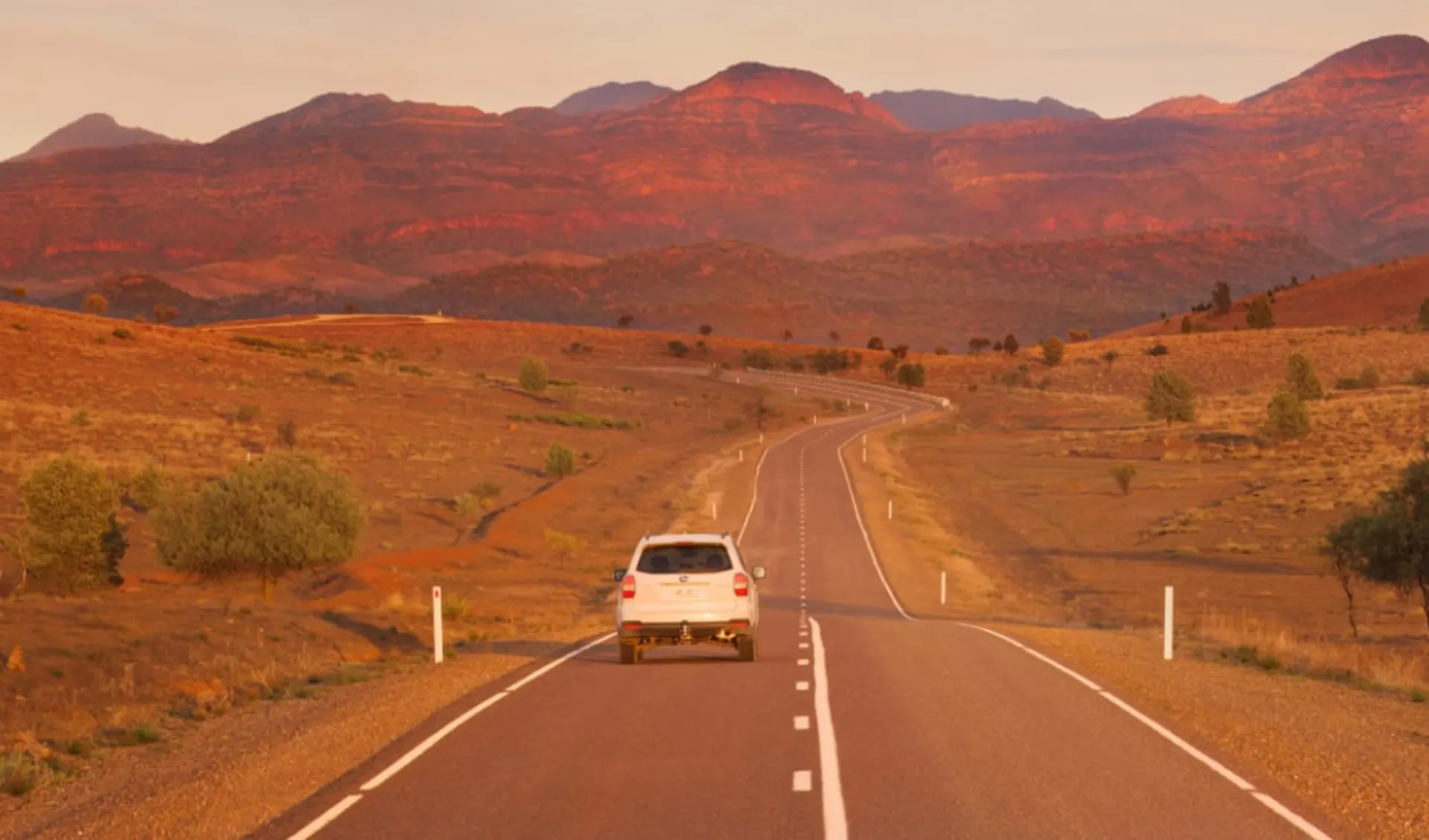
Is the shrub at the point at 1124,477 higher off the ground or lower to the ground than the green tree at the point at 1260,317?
lower

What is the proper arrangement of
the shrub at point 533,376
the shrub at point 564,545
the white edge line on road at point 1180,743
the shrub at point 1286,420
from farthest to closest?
1. the shrub at point 533,376
2. the shrub at point 1286,420
3. the shrub at point 564,545
4. the white edge line on road at point 1180,743

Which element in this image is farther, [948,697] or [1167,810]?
[948,697]

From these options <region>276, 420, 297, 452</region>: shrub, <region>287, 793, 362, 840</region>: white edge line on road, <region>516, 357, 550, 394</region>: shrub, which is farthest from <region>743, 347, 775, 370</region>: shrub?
<region>287, 793, 362, 840</region>: white edge line on road

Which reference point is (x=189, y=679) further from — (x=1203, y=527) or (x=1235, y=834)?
(x=1203, y=527)

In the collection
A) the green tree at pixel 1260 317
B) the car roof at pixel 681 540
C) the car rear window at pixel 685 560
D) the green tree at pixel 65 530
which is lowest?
the green tree at pixel 65 530

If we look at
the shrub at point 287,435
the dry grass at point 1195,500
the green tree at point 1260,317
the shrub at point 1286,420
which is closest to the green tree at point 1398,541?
the dry grass at point 1195,500

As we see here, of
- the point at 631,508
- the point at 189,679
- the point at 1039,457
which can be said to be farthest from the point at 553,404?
the point at 189,679

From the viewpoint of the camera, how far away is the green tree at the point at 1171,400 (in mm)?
97938

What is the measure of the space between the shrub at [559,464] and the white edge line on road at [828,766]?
55.1 m

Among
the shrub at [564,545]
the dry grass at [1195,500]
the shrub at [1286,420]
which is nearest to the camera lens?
the dry grass at [1195,500]

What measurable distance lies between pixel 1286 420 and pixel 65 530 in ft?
207

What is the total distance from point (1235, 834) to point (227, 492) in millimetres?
31639

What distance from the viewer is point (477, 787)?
1285cm

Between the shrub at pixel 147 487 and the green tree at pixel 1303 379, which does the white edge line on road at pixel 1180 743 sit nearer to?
the shrub at pixel 147 487
